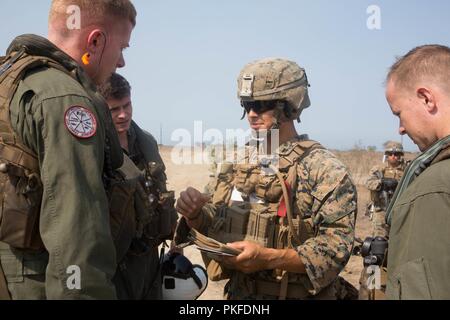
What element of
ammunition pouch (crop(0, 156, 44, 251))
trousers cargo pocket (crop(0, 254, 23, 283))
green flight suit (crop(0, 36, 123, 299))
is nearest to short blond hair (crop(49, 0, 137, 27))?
green flight suit (crop(0, 36, 123, 299))

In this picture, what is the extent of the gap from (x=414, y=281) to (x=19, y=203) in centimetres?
153

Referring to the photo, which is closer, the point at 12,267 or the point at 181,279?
the point at 12,267

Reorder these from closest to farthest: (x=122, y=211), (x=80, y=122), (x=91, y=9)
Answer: (x=80, y=122), (x=91, y=9), (x=122, y=211)

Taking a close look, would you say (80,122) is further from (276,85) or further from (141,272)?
(276,85)

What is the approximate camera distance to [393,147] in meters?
12.3

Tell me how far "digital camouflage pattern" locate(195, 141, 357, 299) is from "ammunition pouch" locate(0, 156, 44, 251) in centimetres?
157

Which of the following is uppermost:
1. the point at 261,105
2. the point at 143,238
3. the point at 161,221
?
the point at 261,105

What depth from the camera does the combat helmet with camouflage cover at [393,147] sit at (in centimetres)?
1226

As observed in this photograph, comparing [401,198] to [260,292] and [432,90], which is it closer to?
[432,90]

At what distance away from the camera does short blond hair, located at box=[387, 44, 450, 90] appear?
2029 millimetres

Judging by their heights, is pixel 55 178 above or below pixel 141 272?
above

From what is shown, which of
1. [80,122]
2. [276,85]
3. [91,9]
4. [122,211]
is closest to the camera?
[80,122]

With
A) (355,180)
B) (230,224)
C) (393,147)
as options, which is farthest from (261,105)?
(355,180)
